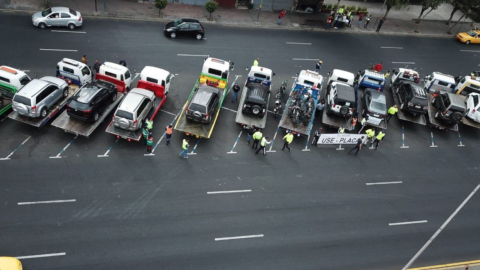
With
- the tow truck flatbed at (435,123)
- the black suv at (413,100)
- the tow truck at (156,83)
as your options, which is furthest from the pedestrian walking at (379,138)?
the tow truck at (156,83)

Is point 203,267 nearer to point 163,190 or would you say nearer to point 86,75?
point 163,190

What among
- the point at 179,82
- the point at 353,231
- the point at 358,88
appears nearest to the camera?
the point at 353,231

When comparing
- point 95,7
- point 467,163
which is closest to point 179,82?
point 95,7

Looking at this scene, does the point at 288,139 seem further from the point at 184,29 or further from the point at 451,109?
the point at 184,29

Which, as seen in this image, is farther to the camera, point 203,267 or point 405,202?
point 405,202

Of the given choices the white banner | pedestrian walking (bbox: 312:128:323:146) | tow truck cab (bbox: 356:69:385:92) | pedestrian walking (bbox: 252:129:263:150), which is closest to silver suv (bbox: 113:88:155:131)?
pedestrian walking (bbox: 252:129:263:150)

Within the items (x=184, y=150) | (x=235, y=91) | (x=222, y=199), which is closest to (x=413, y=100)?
(x=235, y=91)

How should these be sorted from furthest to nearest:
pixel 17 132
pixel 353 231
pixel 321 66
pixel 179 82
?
pixel 321 66
pixel 179 82
pixel 17 132
pixel 353 231
